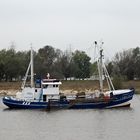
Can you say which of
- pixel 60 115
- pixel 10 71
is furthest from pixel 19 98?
pixel 10 71

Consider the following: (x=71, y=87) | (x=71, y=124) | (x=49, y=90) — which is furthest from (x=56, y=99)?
(x=71, y=87)

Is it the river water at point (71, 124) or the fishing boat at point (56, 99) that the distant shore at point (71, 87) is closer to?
the fishing boat at point (56, 99)

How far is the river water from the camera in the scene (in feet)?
190

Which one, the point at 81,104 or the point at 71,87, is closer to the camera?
the point at 81,104

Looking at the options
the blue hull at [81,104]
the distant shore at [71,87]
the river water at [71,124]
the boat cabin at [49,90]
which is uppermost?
the distant shore at [71,87]

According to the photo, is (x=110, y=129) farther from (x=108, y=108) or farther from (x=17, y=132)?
(x=108, y=108)

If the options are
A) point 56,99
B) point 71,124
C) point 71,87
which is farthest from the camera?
point 71,87

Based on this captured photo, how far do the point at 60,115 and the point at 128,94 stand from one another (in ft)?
50.6

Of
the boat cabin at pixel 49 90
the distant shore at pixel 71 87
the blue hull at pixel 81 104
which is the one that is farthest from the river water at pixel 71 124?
the distant shore at pixel 71 87

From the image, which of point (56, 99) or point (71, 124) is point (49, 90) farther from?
point (71, 124)

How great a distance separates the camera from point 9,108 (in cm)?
9531

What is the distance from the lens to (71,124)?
69.0m

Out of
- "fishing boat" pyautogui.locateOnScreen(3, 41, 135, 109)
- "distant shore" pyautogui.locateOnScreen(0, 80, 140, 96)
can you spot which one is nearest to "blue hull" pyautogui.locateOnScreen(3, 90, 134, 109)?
"fishing boat" pyautogui.locateOnScreen(3, 41, 135, 109)

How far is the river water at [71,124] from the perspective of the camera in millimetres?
57906
